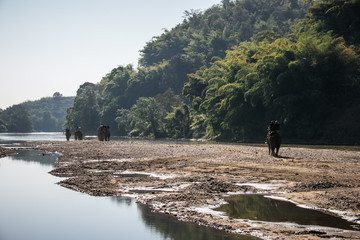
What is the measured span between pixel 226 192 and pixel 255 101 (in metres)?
41.2

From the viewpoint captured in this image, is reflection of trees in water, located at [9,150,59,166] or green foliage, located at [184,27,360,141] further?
green foliage, located at [184,27,360,141]

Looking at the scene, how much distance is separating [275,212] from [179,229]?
2612 mm

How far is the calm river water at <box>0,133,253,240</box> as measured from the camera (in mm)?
10016

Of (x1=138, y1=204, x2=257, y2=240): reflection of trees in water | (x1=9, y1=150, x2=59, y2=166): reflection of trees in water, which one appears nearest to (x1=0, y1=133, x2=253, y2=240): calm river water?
(x1=138, y1=204, x2=257, y2=240): reflection of trees in water

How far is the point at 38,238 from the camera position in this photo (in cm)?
1000

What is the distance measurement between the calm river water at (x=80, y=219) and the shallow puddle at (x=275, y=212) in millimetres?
1580

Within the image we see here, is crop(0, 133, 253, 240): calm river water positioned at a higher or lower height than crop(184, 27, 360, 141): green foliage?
lower

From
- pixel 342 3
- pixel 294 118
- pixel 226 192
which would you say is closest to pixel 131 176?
pixel 226 192

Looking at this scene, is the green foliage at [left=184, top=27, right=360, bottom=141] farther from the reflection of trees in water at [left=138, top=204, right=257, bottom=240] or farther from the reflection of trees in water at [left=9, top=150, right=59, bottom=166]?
the reflection of trees in water at [left=138, top=204, right=257, bottom=240]

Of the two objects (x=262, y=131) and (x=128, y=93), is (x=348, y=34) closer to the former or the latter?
(x=262, y=131)

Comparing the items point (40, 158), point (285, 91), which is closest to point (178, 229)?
point (40, 158)

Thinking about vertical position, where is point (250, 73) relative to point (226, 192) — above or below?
above

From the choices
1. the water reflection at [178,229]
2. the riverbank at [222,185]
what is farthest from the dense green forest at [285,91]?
the water reflection at [178,229]

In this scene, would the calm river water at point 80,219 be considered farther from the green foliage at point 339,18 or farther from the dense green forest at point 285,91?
the green foliage at point 339,18
